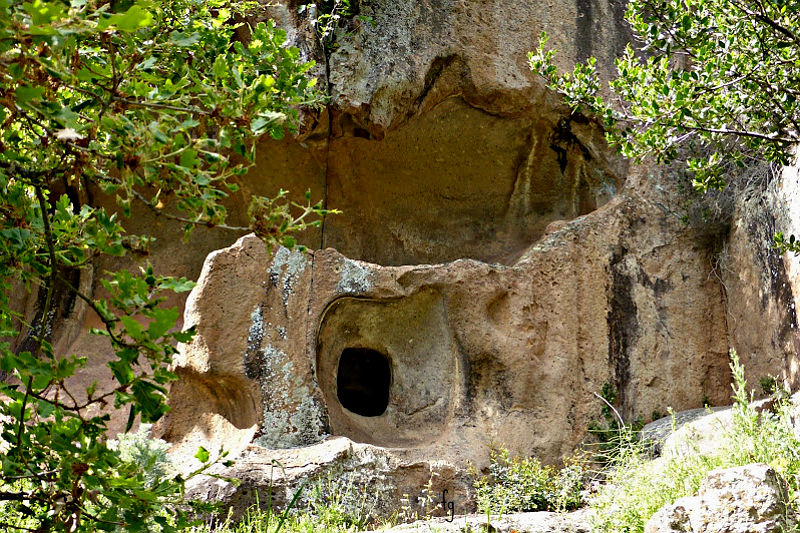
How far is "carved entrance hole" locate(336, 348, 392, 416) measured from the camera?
750 cm

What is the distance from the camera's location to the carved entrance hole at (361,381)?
24.6ft

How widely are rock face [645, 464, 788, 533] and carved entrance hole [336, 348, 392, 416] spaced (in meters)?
3.82

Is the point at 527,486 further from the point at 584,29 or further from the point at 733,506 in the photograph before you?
the point at 584,29

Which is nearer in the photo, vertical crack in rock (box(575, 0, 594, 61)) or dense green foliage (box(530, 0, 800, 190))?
dense green foliage (box(530, 0, 800, 190))

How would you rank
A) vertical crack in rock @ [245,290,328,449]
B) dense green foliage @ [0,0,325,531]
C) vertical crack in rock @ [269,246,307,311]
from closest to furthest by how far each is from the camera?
dense green foliage @ [0,0,325,531] < vertical crack in rock @ [245,290,328,449] < vertical crack in rock @ [269,246,307,311]

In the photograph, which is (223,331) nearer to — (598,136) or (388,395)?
(388,395)

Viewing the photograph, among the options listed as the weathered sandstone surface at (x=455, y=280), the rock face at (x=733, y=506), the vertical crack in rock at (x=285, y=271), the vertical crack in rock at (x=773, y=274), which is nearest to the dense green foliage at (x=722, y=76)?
the vertical crack in rock at (x=773, y=274)

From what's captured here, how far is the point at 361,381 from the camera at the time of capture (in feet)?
24.9

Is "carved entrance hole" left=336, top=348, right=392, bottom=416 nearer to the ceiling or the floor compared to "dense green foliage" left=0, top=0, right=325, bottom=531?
nearer to the ceiling

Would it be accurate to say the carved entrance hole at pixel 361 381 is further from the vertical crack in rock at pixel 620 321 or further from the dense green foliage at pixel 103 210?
the dense green foliage at pixel 103 210

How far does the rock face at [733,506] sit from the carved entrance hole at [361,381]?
3824 mm

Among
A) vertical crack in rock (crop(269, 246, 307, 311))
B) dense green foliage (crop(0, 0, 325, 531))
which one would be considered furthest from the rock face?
vertical crack in rock (crop(269, 246, 307, 311))

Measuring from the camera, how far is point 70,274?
7.65m

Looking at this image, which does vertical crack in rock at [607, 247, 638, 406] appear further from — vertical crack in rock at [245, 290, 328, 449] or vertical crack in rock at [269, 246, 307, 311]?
vertical crack in rock at [269, 246, 307, 311]
